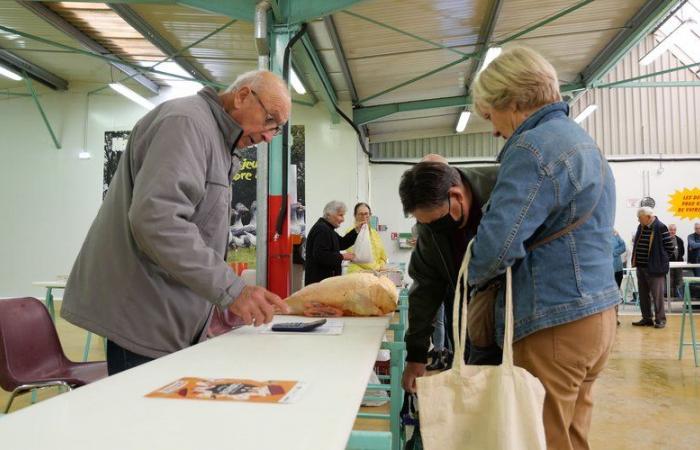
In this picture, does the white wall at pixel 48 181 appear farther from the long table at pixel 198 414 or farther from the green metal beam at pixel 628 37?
the long table at pixel 198 414

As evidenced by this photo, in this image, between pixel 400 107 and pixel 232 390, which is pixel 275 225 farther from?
pixel 400 107

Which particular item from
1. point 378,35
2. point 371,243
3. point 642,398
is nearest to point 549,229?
point 642,398

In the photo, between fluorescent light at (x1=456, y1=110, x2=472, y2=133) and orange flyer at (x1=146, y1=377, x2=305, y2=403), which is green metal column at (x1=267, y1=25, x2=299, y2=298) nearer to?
orange flyer at (x1=146, y1=377, x2=305, y2=403)

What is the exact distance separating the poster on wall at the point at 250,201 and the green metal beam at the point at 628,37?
15.7ft

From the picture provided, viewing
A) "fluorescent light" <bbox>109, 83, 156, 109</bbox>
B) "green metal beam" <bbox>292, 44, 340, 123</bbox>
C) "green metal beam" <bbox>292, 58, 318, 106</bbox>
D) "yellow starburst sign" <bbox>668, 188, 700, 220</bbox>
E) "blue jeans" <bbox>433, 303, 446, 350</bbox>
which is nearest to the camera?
"blue jeans" <bbox>433, 303, 446, 350</bbox>

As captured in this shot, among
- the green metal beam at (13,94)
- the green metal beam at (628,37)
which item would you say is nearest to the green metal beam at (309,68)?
the green metal beam at (628,37)

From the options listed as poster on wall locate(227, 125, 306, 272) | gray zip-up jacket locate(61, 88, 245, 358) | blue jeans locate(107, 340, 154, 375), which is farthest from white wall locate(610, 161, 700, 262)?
blue jeans locate(107, 340, 154, 375)

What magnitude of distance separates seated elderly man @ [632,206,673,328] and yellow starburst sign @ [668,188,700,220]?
5.03 m

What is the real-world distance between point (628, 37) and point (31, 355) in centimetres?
774

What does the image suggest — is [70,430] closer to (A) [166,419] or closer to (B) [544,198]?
(A) [166,419]

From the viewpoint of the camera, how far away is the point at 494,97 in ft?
4.33

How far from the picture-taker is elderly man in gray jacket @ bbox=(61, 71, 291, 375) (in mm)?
1312

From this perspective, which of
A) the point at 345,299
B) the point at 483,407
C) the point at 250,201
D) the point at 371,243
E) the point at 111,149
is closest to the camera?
the point at 483,407

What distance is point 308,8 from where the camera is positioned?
14.3ft
